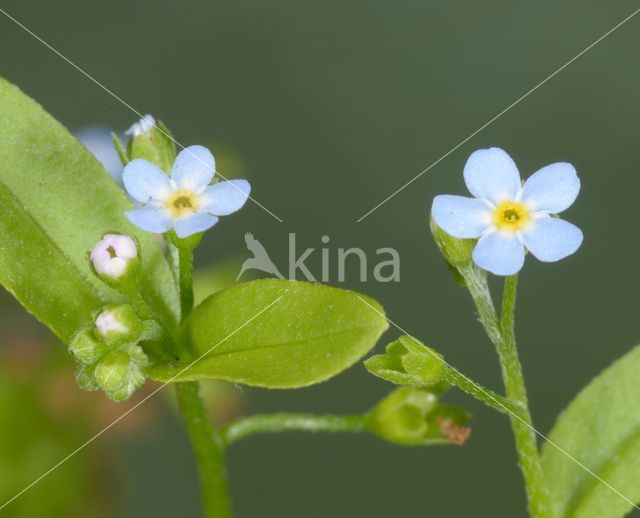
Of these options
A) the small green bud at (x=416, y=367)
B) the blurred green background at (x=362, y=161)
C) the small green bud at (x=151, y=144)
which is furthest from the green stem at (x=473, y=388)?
the blurred green background at (x=362, y=161)

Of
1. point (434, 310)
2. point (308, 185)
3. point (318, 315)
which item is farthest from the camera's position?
point (308, 185)

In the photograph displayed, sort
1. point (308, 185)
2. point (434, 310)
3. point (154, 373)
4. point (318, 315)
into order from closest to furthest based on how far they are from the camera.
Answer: point (318, 315)
point (154, 373)
point (434, 310)
point (308, 185)

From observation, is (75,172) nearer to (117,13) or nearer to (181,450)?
(181,450)

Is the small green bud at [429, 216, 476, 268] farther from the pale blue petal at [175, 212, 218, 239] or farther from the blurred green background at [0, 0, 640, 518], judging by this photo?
the blurred green background at [0, 0, 640, 518]

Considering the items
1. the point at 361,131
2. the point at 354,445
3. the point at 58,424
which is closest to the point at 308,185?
the point at 361,131

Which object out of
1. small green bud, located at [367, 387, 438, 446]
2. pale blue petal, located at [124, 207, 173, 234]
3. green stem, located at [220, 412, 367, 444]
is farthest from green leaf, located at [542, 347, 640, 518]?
pale blue petal, located at [124, 207, 173, 234]
